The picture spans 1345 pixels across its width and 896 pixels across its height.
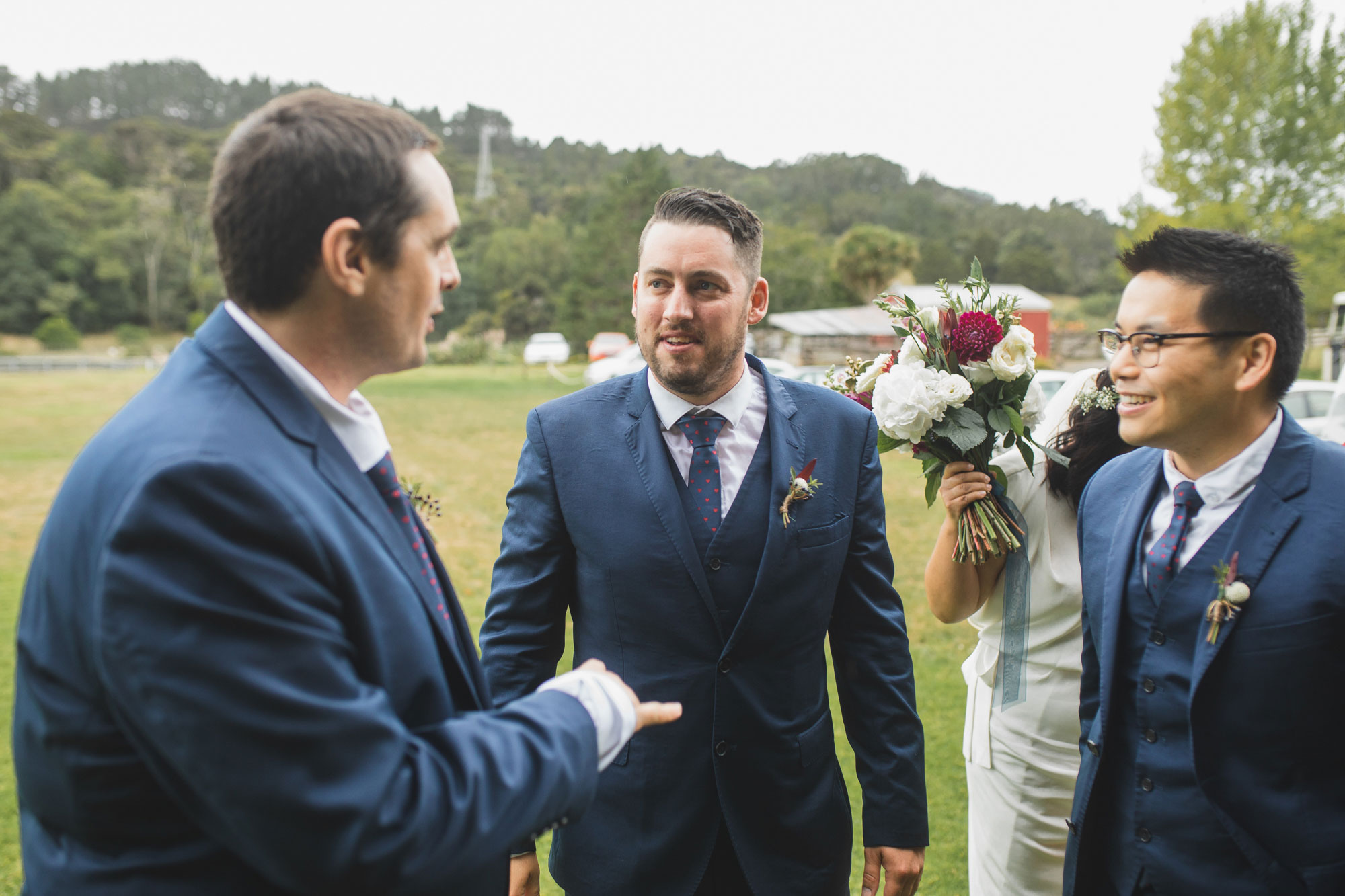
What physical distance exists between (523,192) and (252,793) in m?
96.5

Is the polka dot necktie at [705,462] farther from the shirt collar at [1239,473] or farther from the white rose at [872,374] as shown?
the shirt collar at [1239,473]

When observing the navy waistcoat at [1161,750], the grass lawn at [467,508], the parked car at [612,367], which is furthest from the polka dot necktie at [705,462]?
the parked car at [612,367]

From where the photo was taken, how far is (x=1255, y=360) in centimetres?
211

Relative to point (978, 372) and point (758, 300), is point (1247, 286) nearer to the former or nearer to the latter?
point (978, 372)

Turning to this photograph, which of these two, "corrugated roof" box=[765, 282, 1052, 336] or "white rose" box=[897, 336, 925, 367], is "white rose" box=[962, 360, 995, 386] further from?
"corrugated roof" box=[765, 282, 1052, 336]

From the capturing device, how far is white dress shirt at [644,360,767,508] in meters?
2.61

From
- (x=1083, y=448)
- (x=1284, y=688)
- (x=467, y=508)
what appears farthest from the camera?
(x=467, y=508)

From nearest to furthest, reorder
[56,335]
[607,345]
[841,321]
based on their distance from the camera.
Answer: [607,345] < [841,321] < [56,335]

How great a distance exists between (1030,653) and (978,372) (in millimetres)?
1011

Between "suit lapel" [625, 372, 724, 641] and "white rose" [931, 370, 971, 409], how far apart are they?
883 millimetres

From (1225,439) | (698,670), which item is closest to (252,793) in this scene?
(698,670)

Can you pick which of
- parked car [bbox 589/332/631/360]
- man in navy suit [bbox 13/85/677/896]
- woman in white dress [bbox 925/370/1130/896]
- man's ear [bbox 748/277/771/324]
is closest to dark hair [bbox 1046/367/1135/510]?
woman in white dress [bbox 925/370/1130/896]

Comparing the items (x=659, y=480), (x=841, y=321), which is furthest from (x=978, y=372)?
(x=841, y=321)

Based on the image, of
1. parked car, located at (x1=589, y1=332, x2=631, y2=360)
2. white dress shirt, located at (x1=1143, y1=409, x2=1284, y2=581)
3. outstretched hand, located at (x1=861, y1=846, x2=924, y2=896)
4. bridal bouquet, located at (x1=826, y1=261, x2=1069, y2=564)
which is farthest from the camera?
parked car, located at (x1=589, y1=332, x2=631, y2=360)
